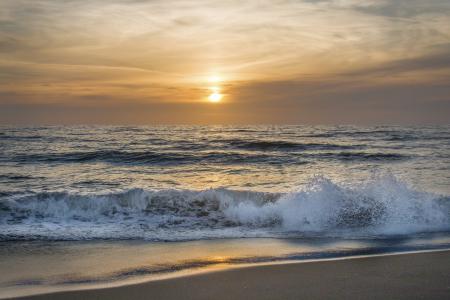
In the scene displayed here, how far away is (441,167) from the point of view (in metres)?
17.6

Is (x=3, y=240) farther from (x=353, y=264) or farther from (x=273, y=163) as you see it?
(x=273, y=163)

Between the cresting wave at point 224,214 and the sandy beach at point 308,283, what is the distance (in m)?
2.27

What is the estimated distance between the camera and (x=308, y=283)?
5.41 m

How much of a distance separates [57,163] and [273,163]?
397 inches

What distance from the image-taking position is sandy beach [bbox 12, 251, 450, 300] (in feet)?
16.5

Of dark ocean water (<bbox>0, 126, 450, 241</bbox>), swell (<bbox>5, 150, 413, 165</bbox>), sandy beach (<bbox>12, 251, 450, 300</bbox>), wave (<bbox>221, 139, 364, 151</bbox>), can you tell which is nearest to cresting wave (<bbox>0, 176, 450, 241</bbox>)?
dark ocean water (<bbox>0, 126, 450, 241</bbox>)

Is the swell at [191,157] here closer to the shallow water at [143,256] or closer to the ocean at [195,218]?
the ocean at [195,218]

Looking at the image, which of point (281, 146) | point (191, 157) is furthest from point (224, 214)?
point (281, 146)

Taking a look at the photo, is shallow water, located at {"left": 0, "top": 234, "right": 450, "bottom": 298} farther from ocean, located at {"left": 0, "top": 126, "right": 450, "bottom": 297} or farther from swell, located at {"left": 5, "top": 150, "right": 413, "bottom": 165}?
swell, located at {"left": 5, "top": 150, "right": 413, "bottom": 165}

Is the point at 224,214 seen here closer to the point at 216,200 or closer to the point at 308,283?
the point at 216,200

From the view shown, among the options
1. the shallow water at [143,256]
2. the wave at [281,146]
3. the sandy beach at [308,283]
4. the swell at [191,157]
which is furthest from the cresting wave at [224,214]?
the wave at [281,146]

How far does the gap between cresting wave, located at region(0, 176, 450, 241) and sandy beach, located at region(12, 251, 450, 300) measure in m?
2.27

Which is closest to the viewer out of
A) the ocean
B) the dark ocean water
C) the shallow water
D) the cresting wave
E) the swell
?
the shallow water

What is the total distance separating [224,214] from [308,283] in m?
5.03
